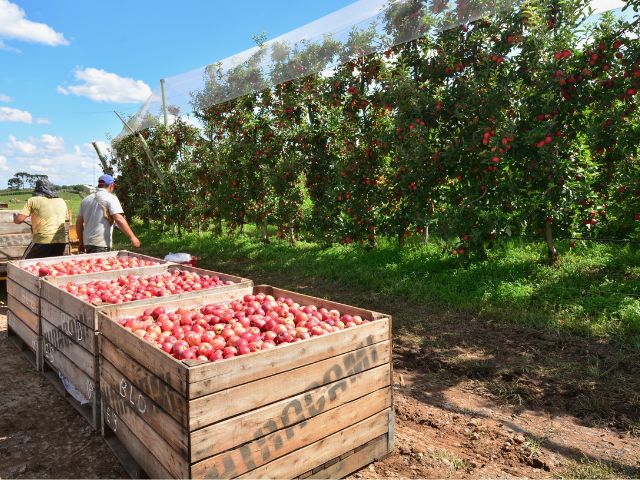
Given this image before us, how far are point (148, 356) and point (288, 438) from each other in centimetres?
87

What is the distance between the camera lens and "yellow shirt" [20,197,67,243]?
278 inches

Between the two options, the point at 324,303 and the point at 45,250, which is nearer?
the point at 324,303

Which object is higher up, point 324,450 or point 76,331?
point 76,331

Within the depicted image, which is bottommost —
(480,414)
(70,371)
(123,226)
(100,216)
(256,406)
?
(480,414)

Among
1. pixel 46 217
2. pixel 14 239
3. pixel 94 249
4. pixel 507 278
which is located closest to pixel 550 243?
pixel 507 278

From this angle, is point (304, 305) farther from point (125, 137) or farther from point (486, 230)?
point (125, 137)

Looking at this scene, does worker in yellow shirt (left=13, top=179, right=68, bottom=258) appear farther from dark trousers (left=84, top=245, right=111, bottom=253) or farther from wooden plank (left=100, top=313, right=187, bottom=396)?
Answer: wooden plank (left=100, top=313, right=187, bottom=396)

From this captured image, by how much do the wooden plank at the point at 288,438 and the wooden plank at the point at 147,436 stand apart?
5.6 inches

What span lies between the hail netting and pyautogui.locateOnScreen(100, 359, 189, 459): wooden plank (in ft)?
19.9

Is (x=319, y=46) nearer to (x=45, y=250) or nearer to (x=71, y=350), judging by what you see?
(x=45, y=250)

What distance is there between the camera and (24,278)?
196 inches

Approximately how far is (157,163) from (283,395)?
13.9 metres

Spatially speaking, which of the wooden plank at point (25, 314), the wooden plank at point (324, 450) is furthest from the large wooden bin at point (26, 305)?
the wooden plank at point (324, 450)

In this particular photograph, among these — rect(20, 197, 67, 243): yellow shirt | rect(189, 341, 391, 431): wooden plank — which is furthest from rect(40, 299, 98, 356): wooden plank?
rect(20, 197, 67, 243): yellow shirt
